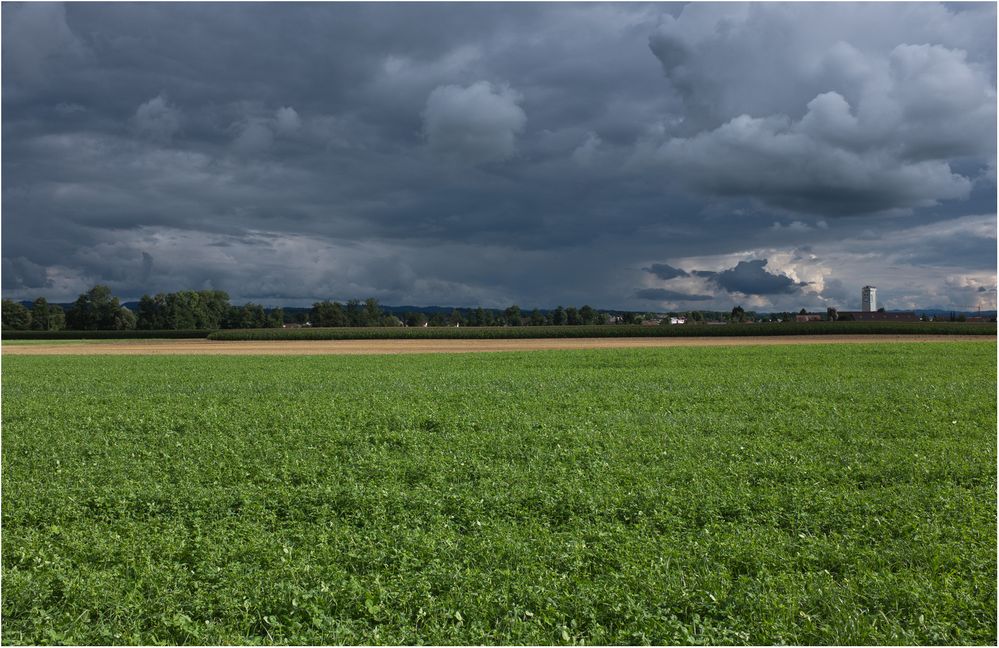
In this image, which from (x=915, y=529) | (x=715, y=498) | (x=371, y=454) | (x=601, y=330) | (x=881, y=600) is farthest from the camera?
(x=601, y=330)

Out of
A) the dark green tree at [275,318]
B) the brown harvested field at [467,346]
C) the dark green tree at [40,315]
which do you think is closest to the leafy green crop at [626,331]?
the brown harvested field at [467,346]

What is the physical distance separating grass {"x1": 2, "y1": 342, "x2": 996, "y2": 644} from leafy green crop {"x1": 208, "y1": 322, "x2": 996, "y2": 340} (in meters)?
56.6

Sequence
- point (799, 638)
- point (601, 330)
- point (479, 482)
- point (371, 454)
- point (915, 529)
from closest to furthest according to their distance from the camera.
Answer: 1. point (799, 638)
2. point (915, 529)
3. point (479, 482)
4. point (371, 454)
5. point (601, 330)

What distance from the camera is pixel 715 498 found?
1069 cm

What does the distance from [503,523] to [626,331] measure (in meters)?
72.3

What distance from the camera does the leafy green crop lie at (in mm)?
72312

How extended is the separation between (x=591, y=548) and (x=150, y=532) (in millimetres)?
6420

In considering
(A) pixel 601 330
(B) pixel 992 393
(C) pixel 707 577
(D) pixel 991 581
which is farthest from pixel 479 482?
(A) pixel 601 330

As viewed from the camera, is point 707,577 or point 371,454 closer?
point 707,577

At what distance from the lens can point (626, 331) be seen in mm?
80438

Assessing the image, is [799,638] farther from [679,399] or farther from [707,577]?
[679,399]

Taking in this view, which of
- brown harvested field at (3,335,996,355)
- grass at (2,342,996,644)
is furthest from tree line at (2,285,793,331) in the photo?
grass at (2,342,996,644)

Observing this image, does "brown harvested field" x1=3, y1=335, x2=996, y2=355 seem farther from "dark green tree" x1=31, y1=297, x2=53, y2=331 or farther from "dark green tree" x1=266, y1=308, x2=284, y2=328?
"dark green tree" x1=31, y1=297, x2=53, y2=331

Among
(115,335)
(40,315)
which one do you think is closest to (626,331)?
(115,335)
